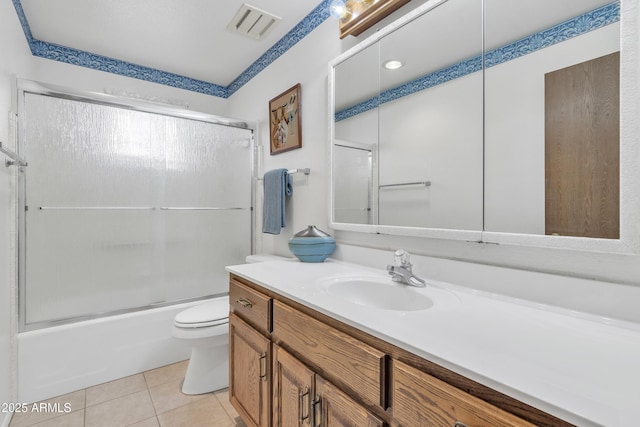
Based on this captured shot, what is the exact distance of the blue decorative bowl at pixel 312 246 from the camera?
160 cm

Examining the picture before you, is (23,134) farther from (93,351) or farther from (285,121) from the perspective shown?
(285,121)

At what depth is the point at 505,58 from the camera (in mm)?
1013

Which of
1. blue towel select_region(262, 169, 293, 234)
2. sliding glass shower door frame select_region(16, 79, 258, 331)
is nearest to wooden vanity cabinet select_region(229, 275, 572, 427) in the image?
blue towel select_region(262, 169, 293, 234)

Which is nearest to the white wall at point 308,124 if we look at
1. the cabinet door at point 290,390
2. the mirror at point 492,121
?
the mirror at point 492,121

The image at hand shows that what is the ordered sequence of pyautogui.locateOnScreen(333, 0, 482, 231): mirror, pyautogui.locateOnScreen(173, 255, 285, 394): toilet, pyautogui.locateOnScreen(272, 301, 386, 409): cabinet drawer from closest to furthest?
pyautogui.locateOnScreen(272, 301, 386, 409): cabinet drawer
pyautogui.locateOnScreen(333, 0, 482, 231): mirror
pyautogui.locateOnScreen(173, 255, 285, 394): toilet

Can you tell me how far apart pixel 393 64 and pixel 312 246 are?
0.96 metres

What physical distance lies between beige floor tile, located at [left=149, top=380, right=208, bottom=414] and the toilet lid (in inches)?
16.9

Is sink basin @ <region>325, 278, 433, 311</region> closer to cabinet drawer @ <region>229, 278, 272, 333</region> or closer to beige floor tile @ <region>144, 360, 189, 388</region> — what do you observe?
cabinet drawer @ <region>229, 278, 272, 333</region>

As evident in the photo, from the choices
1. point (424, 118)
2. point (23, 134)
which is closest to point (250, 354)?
point (424, 118)

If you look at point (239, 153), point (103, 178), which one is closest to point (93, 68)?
point (103, 178)

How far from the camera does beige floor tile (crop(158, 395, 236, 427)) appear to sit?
1540 mm

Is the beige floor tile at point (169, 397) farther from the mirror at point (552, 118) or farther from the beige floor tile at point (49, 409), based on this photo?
the mirror at point (552, 118)

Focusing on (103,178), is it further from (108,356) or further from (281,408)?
(281,408)

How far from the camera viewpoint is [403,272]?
116cm
